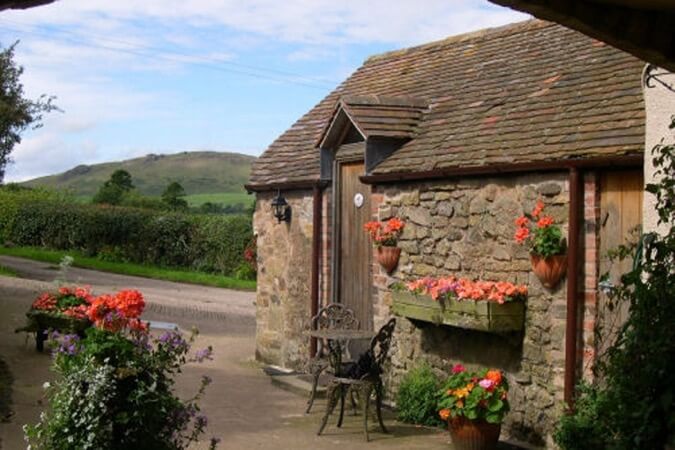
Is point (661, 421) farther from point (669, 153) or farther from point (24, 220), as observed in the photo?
point (24, 220)

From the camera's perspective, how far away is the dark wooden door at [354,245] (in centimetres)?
1188

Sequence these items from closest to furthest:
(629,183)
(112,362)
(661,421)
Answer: (661,421)
(112,362)
(629,183)

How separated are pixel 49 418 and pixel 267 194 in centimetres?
815

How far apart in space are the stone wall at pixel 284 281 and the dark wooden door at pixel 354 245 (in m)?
0.71

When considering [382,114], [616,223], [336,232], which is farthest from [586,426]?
[336,232]

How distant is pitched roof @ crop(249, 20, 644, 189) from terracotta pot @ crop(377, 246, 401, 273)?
3.07 ft

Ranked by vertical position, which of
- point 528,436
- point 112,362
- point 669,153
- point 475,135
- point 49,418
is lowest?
point 528,436

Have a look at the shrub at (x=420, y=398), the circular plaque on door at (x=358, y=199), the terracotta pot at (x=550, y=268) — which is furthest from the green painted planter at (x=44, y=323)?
the terracotta pot at (x=550, y=268)

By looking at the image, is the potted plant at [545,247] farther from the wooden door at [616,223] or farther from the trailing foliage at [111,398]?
the trailing foliage at [111,398]

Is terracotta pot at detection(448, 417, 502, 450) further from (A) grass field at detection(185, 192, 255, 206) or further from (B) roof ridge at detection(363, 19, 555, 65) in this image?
(A) grass field at detection(185, 192, 255, 206)

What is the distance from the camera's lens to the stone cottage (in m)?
8.27

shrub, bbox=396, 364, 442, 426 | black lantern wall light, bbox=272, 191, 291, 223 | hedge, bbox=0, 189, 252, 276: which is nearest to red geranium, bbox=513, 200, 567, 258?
shrub, bbox=396, 364, 442, 426

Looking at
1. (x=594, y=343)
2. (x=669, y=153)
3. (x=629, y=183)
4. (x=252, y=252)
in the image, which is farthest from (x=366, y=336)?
(x=252, y=252)

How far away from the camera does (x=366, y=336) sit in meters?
9.74
